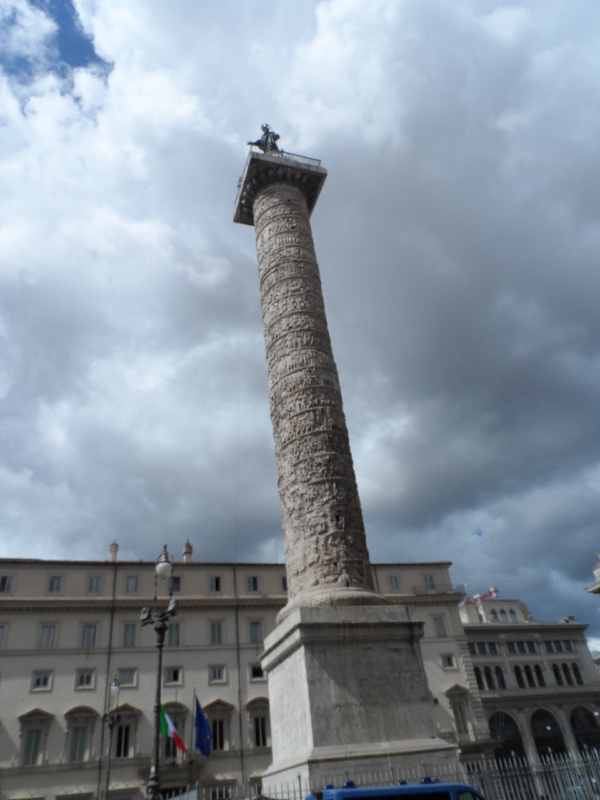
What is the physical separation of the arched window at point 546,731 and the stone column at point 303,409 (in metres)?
30.5

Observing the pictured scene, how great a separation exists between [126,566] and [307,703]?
60.4 ft

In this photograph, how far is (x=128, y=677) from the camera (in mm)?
21594

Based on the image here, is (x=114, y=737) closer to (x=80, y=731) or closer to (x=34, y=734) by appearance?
(x=80, y=731)

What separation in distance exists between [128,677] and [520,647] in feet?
79.3

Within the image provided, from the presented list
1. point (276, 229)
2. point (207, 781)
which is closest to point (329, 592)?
point (276, 229)

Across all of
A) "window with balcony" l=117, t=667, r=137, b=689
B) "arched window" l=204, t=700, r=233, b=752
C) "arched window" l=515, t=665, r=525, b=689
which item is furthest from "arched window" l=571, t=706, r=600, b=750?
"window with balcony" l=117, t=667, r=137, b=689

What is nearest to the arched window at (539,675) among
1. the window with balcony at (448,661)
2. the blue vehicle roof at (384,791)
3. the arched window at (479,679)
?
the arched window at (479,679)

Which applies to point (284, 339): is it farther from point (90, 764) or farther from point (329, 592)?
point (90, 764)

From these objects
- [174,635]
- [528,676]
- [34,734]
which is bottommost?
[34,734]

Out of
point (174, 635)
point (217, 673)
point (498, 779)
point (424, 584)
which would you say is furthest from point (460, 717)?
point (498, 779)

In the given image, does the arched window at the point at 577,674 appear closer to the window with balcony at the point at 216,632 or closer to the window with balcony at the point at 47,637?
the window with balcony at the point at 216,632

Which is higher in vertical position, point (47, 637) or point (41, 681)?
point (47, 637)

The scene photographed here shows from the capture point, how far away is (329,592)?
26.3ft

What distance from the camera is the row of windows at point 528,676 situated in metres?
33.1
